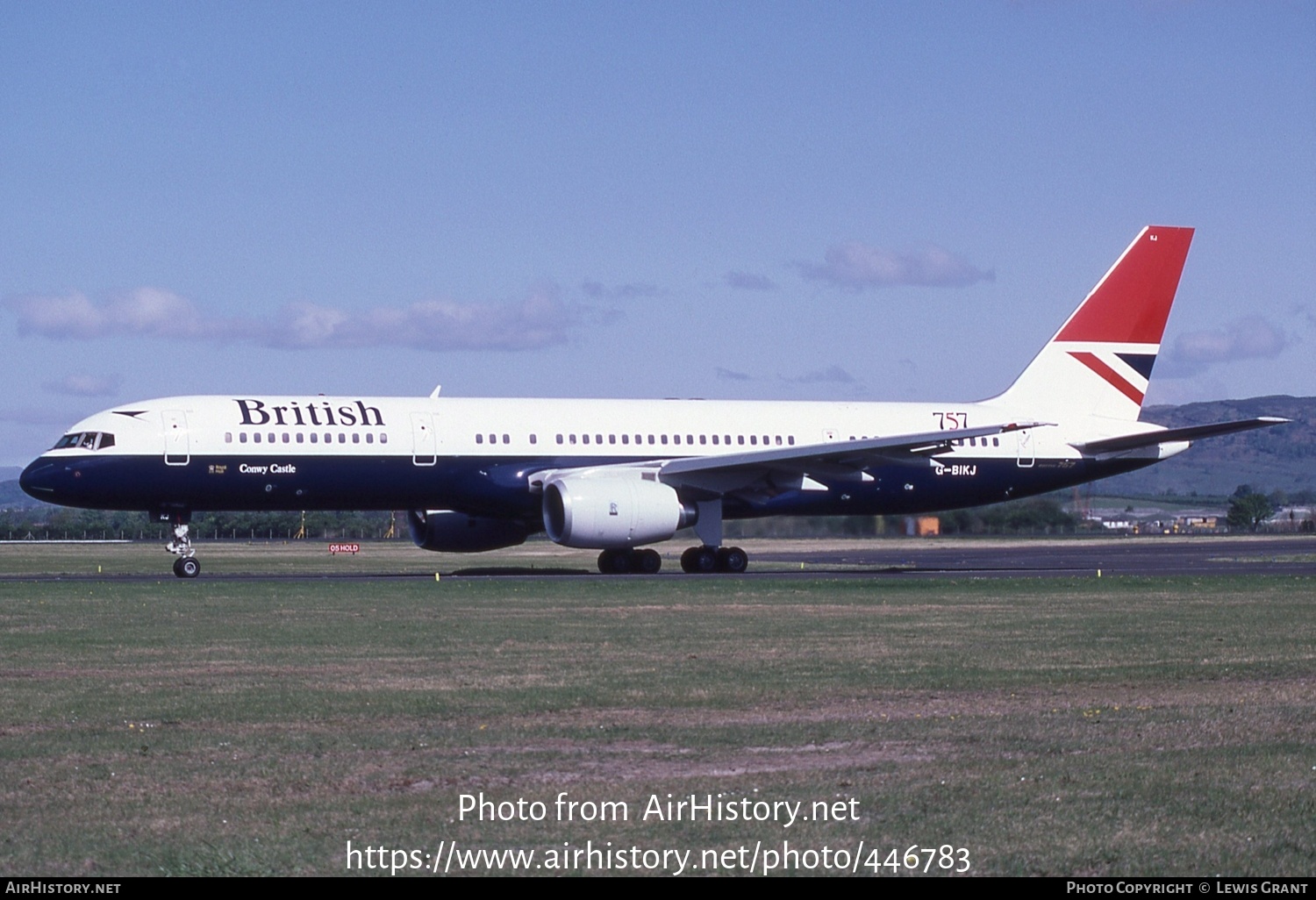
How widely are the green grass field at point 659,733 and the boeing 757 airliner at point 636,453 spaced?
38.6 feet

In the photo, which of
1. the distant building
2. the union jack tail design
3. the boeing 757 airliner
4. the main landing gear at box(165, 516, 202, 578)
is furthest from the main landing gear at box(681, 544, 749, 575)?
the distant building

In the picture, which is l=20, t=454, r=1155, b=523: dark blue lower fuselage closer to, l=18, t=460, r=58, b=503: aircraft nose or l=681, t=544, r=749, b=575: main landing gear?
l=18, t=460, r=58, b=503: aircraft nose

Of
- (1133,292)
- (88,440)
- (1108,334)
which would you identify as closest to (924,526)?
(1108,334)

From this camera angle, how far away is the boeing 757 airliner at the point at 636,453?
34500 millimetres

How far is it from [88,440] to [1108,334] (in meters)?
26.2

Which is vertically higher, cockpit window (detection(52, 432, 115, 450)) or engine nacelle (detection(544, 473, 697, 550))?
cockpit window (detection(52, 432, 115, 450))

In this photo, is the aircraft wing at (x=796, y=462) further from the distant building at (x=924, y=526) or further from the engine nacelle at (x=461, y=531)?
the distant building at (x=924, y=526)

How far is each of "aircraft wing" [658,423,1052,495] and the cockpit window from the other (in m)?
12.2

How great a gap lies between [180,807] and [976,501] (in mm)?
35165

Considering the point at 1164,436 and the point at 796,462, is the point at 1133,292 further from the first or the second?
the point at 796,462

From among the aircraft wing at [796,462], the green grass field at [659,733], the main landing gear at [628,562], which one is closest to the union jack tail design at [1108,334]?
the aircraft wing at [796,462]

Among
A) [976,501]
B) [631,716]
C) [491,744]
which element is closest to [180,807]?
[491,744]

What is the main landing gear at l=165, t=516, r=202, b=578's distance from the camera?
34.5m

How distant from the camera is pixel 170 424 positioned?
3444 centimetres
